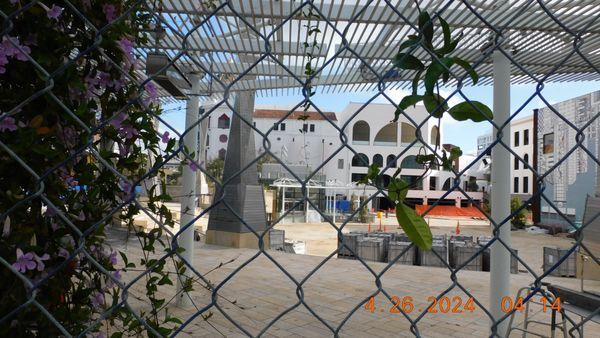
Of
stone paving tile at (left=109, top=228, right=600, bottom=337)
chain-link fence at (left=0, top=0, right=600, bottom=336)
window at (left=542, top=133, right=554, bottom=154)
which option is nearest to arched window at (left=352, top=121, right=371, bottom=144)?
window at (left=542, top=133, right=554, bottom=154)

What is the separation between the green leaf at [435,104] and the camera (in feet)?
2.72

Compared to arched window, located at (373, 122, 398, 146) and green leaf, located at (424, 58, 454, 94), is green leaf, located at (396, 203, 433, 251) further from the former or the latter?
arched window, located at (373, 122, 398, 146)

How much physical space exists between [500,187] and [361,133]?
31.7 meters

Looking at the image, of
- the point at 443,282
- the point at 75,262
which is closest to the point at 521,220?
the point at 443,282

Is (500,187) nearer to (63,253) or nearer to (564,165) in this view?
(63,253)

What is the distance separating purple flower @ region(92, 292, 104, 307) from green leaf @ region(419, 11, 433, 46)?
46.6 inches

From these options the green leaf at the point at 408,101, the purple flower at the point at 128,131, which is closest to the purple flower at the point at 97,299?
the purple flower at the point at 128,131

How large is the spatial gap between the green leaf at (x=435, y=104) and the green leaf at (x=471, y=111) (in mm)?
22

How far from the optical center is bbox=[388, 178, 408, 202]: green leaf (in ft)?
2.66

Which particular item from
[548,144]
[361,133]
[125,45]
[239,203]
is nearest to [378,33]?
[125,45]

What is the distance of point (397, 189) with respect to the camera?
81 cm

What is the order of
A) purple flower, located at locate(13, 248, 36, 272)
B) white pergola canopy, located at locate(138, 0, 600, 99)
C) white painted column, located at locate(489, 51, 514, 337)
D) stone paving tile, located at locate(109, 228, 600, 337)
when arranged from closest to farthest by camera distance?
purple flower, located at locate(13, 248, 36, 272), white pergola canopy, located at locate(138, 0, 600, 99), white painted column, located at locate(489, 51, 514, 337), stone paving tile, located at locate(109, 228, 600, 337)

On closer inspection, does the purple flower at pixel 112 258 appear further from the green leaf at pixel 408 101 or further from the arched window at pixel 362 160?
the green leaf at pixel 408 101

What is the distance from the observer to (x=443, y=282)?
637cm
